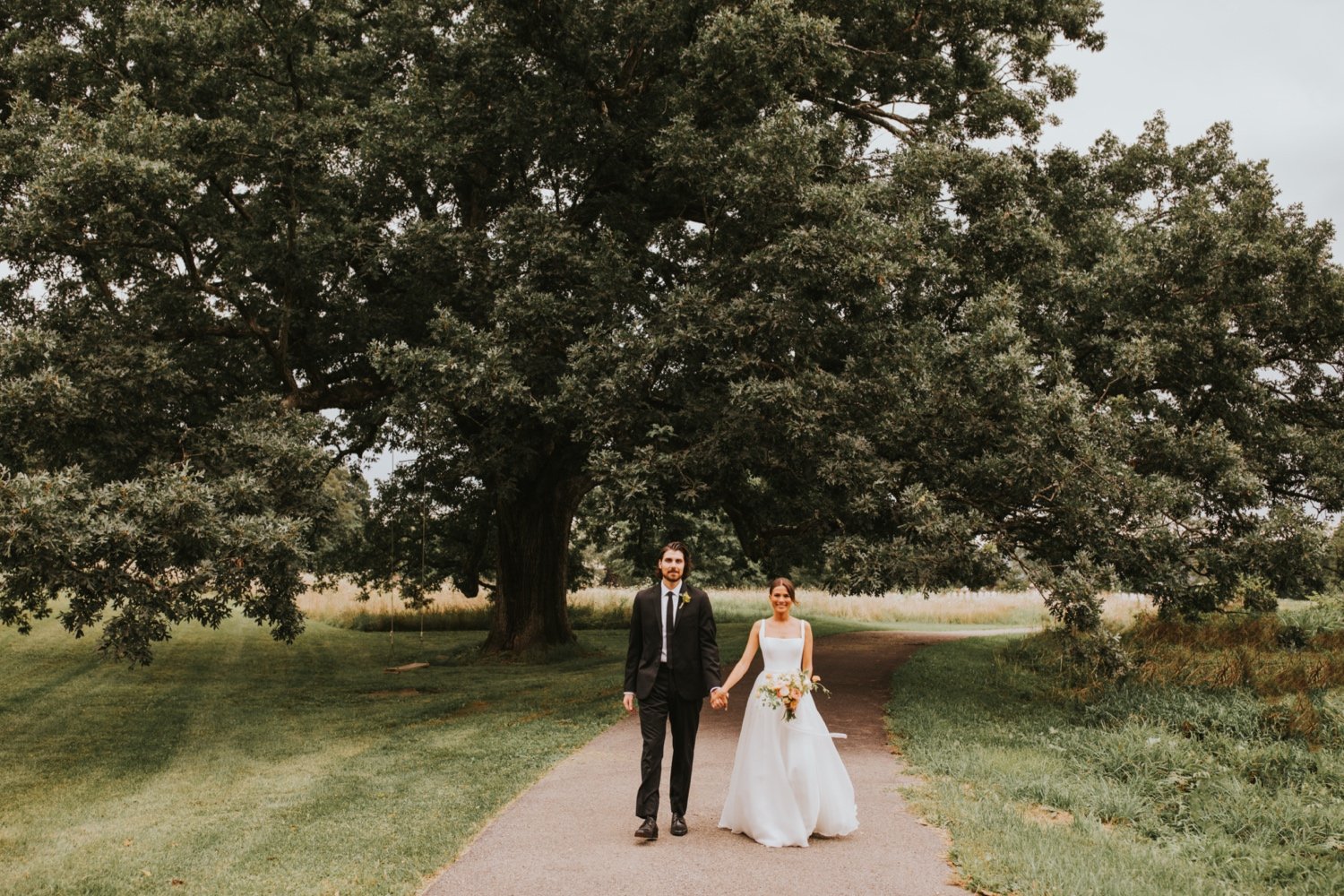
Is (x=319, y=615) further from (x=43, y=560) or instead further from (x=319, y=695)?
(x=43, y=560)

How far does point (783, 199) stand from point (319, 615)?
90.5 ft

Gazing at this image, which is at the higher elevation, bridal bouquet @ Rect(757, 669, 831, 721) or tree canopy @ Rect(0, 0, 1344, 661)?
tree canopy @ Rect(0, 0, 1344, 661)

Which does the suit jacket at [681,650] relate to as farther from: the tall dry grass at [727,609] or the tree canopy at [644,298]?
the tall dry grass at [727,609]

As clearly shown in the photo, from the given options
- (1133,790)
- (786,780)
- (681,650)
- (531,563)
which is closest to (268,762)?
(681,650)

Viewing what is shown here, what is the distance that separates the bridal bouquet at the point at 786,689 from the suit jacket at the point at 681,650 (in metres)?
0.41

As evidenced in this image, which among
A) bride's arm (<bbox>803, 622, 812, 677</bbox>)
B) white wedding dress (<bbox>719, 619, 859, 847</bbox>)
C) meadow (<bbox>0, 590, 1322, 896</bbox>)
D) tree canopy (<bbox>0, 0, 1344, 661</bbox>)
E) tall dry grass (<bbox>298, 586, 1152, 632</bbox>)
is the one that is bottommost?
tall dry grass (<bbox>298, 586, 1152, 632</bbox>)

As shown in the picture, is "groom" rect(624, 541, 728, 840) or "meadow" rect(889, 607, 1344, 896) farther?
"groom" rect(624, 541, 728, 840)

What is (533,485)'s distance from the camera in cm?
2014

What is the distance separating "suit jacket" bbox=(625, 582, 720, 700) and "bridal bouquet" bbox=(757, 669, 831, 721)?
1.35 feet

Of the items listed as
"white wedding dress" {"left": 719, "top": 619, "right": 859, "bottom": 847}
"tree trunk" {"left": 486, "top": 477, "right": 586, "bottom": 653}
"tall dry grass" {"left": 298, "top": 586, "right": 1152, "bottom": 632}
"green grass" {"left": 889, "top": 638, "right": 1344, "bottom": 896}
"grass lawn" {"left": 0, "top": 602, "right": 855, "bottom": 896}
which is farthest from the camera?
"tall dry grass" {"left": 298, "top": 586, "right": 1152, "bottom": 632}

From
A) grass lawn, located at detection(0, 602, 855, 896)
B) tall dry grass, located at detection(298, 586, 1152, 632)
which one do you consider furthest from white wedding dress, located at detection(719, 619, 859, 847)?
tall dry grass, located at detection(298, 586, 1152, 632)

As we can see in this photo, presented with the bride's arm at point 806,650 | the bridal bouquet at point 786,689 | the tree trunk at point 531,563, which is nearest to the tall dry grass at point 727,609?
the tree trunk at point 531,563

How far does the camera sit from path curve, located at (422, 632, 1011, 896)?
5.61m

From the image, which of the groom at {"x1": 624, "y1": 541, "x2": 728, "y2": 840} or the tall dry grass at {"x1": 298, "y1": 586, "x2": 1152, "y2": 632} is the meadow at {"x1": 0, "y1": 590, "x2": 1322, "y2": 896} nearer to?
the groom at {"x1": 624, "y1": 541, "x2": 728, "y2": 840}
